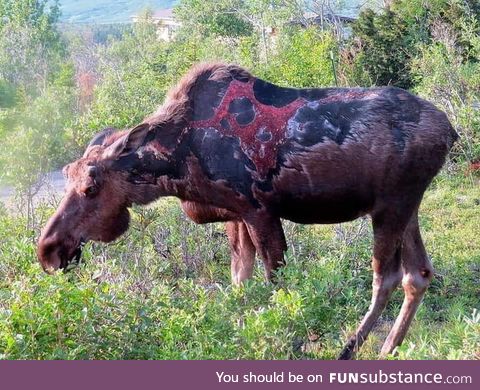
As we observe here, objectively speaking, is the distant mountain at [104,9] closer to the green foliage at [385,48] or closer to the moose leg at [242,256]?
the green foliage at [385,48]

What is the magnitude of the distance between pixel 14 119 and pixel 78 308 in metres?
9.63

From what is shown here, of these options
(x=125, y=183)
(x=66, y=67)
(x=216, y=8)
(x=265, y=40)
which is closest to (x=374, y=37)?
(x=265, y=40)

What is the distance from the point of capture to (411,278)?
5.45 meters

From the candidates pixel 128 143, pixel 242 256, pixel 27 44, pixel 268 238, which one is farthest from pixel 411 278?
pixel 27 44

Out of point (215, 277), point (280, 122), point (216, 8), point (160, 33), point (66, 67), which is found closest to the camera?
point (280, 122)

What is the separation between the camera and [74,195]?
548 centimetres

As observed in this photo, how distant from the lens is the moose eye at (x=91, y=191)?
17.8ft

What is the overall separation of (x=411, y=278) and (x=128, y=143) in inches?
87.6

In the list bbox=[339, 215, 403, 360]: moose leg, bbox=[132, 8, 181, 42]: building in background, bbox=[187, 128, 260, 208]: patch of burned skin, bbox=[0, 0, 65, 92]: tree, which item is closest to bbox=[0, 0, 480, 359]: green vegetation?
bbox=[339, 215, 403, 360]: moose leg

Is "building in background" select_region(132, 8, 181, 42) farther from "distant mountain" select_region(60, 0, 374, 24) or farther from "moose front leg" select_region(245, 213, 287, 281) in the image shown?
"moose front leg" select_region(245, 213, 287, 281)

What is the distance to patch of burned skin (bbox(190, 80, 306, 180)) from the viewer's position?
5156mm

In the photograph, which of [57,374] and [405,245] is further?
[405,245]

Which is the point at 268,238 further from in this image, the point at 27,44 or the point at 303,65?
the point at 27,44

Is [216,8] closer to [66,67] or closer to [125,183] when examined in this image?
[66,67]
